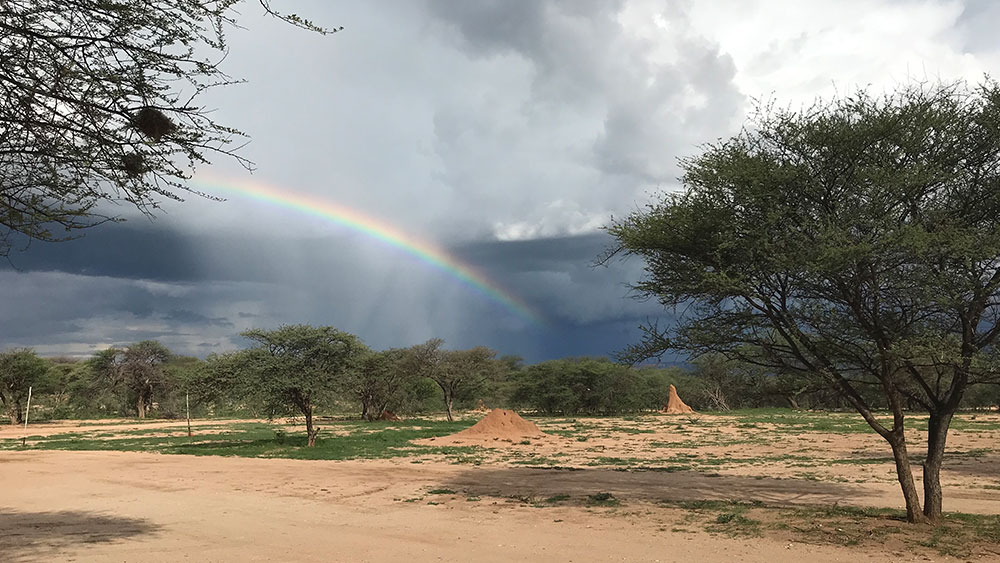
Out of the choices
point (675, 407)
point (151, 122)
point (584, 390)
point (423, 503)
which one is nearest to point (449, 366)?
point (584, 390)

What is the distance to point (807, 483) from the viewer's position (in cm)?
1752

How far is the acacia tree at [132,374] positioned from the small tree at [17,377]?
32.3 feet

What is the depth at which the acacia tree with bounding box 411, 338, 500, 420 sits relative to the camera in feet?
192

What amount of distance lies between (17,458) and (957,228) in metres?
31.0

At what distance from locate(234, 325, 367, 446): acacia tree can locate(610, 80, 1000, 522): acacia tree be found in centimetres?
2352

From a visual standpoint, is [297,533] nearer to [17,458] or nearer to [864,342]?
[864,342]

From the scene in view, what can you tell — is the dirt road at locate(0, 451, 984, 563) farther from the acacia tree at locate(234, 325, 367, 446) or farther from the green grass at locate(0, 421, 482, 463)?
the acacia tree at locate(234, 325, 367, 446)

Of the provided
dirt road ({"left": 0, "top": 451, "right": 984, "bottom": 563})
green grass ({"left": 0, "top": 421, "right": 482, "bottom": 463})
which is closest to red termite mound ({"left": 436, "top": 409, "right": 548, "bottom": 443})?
green grass ({"left": 0, "top": 421, "right": 482, "bottom": 463})

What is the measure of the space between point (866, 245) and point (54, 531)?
14.0 metres

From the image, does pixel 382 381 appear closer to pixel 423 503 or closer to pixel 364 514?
pixel 423 503

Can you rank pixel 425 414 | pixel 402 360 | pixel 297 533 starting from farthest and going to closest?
pixel 425 414, pixel 402 360, pixel 297 533

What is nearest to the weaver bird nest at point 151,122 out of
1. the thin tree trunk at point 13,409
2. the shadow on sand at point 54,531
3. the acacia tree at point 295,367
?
the shadow on sand at point 54,531

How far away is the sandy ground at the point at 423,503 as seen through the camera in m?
9.20

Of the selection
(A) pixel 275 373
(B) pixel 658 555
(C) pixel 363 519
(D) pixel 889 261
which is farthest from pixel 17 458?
(D) pixel 889 261
